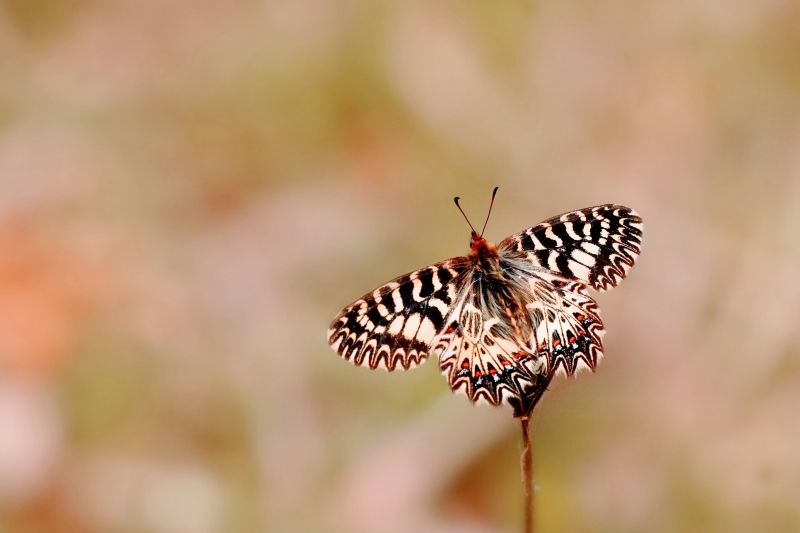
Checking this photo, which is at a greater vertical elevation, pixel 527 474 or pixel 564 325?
pixel 564 325

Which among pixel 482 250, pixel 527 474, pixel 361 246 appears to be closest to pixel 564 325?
pixel 482 250

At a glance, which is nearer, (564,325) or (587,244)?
(564,325)

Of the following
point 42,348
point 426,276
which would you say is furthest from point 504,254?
point 42,348

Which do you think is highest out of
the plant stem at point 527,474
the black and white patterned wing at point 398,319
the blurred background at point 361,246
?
the blurred background at point 361,246

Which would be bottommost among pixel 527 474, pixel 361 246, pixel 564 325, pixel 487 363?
pixel 527 474

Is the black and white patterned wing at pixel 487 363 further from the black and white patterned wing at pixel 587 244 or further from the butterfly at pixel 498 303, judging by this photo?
the black and white patterned wing at pixel 587 244

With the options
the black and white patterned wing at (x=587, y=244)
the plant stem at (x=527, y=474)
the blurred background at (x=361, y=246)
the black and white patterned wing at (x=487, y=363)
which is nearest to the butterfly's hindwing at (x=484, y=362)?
the black and white patterned wing at (x=487, y=363)

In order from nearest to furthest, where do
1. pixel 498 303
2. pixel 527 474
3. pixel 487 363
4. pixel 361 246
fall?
pixel 527 474 < pixel 487 363 < pixel 498 303 < pixel 361 246

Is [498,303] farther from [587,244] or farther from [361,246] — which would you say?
[361,246]

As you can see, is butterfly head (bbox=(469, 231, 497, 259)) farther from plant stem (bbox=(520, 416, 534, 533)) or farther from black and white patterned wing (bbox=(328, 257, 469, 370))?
plant stem (bbox=(520, 416, 534, 533))
